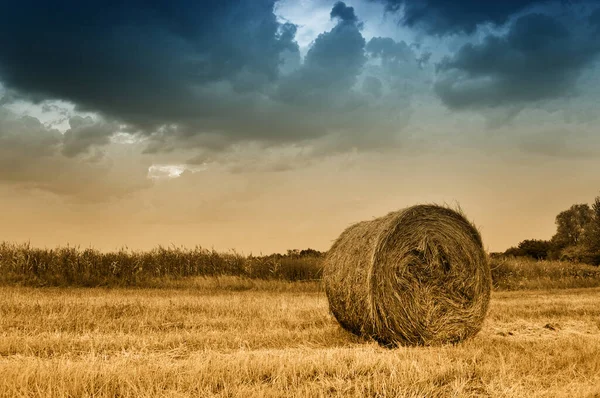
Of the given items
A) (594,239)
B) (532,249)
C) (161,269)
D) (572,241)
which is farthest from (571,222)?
(161,269)

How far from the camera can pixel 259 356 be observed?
20.4 ft

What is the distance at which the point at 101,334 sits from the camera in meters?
8.48

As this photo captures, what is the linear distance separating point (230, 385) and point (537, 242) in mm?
53623

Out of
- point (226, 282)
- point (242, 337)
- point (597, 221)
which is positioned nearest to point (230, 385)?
point (242, 337)

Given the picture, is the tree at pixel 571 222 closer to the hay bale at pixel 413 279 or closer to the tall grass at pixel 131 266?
the tall grass at pixel 131 266

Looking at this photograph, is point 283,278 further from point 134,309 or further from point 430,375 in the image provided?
point 430,375

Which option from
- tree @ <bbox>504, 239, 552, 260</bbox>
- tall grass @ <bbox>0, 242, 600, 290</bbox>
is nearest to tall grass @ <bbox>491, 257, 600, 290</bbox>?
tall grass @ <bbox>0, 242, 600, 290</bbox>

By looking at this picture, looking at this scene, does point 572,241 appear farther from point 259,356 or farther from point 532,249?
point 259,356

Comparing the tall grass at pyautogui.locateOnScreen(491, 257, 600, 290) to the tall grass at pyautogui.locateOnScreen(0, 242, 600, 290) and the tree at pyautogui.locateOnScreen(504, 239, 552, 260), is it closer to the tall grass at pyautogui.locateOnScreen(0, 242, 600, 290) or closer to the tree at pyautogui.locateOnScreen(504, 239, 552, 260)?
the tall grass at pyautogui.locateOnScreen(0, 242, 600, 290)

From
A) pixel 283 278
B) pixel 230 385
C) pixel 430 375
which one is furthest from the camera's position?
pixel 283 278

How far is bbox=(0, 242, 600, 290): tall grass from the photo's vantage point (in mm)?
20478

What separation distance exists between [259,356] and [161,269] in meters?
17.4

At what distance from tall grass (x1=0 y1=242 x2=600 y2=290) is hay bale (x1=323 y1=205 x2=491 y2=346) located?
9.79 m

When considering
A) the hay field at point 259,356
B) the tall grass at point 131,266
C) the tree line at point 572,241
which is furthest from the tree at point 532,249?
the hay field at point 259,356
